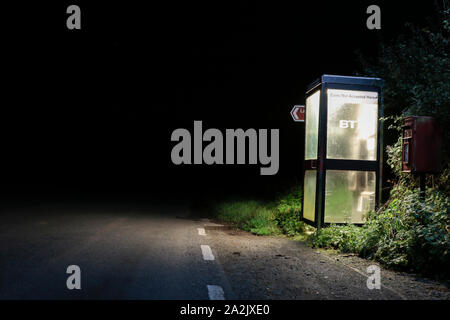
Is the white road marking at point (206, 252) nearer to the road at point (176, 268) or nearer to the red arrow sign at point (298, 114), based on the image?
the road at point (176, 268)

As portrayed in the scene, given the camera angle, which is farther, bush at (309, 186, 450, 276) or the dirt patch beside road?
bush at (309, 186, 450, 276)

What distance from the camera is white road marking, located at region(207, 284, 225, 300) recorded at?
15.5ft

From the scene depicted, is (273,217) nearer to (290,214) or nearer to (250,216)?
(290,214)

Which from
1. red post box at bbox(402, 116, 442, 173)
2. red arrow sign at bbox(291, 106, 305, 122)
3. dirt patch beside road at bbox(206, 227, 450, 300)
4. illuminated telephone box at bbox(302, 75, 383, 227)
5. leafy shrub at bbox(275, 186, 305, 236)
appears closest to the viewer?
dirt patch beside road at bbox(206, 227, 450, 300)

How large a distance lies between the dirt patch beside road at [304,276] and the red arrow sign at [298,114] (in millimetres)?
3835

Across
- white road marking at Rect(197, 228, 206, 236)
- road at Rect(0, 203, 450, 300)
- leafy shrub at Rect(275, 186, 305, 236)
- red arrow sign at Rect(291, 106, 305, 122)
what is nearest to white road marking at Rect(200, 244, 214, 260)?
road at Rect(0, 203, 450, 300)

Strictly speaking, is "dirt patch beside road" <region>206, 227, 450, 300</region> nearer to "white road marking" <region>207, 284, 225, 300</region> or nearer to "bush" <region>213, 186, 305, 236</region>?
"white road marking" <region>207, 284, 225, 300</region>

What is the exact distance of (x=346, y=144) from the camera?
32.3 ft

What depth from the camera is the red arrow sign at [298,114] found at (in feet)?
36.9

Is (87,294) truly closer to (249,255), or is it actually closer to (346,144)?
(249,255)

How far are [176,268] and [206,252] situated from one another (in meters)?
1.53

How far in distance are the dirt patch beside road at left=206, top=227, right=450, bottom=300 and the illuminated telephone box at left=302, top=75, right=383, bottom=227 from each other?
5.03 ft
